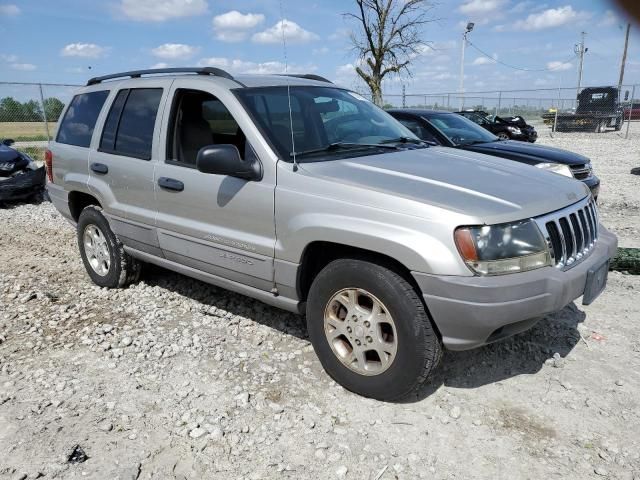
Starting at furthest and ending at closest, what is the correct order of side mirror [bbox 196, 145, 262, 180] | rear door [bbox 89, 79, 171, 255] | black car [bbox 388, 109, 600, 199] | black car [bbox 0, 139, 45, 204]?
black car [bbox 0, 139, 45, 204] < black car [bbox 388, 109, 600, 199] < rear door [bbox 89, 79, 171, 255] < side mirror [bbox 196, 145, 262, 180]

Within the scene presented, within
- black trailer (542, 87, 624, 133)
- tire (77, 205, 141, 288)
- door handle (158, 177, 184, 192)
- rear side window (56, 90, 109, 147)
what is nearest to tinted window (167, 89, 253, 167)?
door handle (158, 177, 184, 192)

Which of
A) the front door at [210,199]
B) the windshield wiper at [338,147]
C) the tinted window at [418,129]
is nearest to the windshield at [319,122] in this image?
the windshield wiper at [338,147]

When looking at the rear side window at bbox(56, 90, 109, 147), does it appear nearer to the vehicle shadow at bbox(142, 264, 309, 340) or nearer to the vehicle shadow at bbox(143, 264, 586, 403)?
the vehicle shadow at bbox(142, 264, 309, 340)

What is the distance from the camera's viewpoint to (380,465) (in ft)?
8.79

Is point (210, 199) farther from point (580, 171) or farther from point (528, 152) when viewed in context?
point (580, 171)

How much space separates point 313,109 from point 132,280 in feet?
8.13

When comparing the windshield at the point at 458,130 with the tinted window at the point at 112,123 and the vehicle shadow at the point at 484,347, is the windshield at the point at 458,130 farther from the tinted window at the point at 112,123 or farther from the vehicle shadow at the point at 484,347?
the tinted window at the point at 112,123

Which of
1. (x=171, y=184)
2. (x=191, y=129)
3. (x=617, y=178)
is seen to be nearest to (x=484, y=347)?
(x=171, y=184)

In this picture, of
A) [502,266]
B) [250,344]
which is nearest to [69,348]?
[250,344]

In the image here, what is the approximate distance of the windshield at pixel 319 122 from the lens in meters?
3.57

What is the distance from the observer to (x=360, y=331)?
312 centimetres

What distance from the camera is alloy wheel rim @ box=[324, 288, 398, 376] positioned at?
3.04 meters

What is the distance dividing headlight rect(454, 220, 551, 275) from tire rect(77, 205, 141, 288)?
11.0 ft

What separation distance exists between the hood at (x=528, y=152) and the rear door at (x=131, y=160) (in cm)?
441
